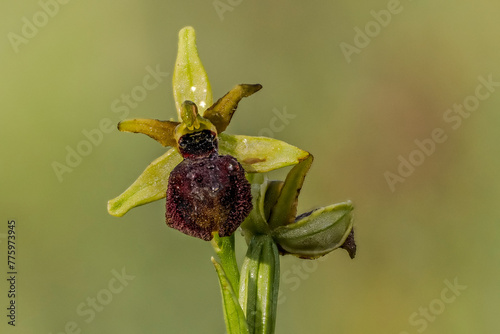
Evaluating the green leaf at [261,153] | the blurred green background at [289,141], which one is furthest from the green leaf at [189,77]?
the blurred green background at [289,141]

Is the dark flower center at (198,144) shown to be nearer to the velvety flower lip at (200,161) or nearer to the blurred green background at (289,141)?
the velvety flower lip at (200,161)

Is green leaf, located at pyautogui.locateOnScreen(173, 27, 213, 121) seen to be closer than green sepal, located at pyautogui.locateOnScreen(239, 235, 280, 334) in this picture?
No

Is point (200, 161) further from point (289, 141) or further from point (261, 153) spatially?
point (289, 141)

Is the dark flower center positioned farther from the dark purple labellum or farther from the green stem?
the green stem

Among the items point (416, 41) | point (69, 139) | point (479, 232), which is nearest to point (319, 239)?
point (479, 232)

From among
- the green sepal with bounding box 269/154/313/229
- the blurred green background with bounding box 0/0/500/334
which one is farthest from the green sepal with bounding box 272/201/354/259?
the blurred green background with bounding box 0/0/500/334

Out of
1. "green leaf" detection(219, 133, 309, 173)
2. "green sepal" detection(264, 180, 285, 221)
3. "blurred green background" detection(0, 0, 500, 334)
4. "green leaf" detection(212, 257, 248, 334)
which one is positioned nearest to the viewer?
"green leaf" detection(212, 257, 248, 334)
